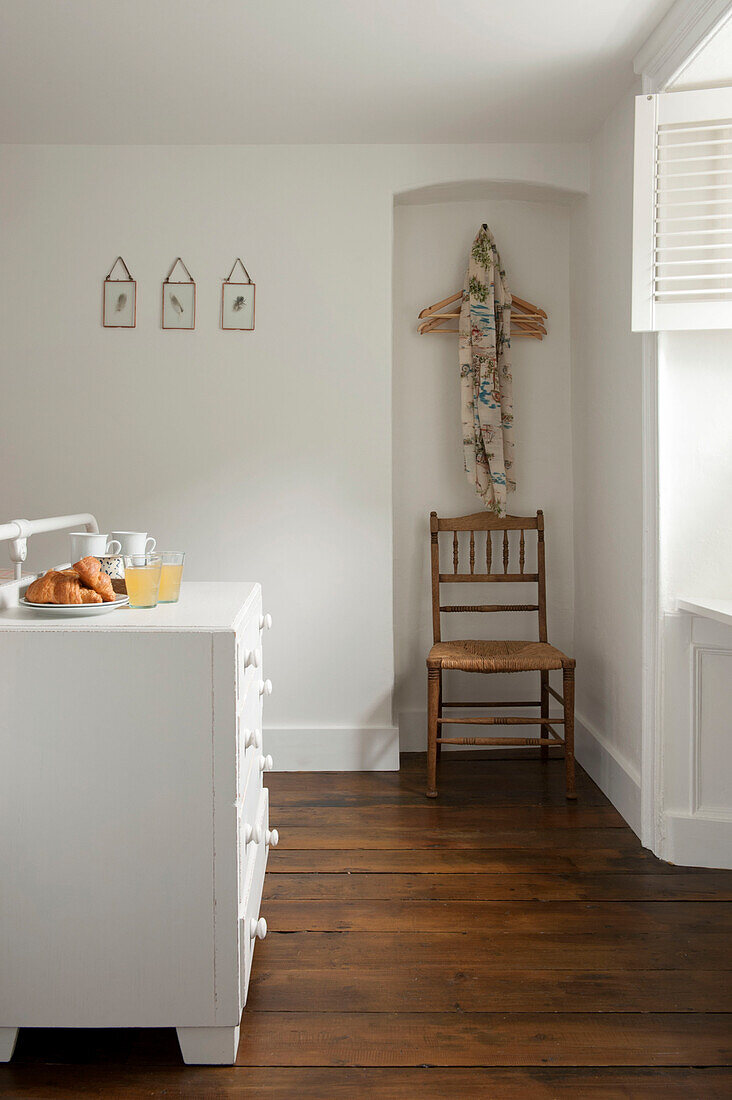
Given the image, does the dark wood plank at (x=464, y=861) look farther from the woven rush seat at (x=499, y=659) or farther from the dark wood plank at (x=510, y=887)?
the woven rush seat at (x=499, y=659)

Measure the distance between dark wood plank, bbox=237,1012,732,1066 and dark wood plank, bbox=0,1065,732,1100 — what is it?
0.03m

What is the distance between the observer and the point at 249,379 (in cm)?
335

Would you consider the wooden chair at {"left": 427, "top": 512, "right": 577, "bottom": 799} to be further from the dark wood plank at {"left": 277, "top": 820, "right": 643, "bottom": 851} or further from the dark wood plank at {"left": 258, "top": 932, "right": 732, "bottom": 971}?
the dark wood plank at {"left": 258, "top": 932, "right": 732, "bottom": 971}

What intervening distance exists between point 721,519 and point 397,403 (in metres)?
1.54

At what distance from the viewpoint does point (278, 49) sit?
2.56 m

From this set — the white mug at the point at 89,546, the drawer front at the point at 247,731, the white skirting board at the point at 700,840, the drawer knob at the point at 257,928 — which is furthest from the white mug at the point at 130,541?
the white skirting board at the point at 700,840

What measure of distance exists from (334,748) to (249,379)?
59.2 inches

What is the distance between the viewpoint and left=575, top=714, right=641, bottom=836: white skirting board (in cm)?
273

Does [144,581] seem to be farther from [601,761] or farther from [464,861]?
[601,761]

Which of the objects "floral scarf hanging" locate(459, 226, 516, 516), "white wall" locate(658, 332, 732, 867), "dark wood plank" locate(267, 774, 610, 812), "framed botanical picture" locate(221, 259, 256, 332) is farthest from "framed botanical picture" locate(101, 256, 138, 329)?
"white wall" locate(658, 332, 732, 867)

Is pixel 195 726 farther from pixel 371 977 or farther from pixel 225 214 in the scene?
pixel 225 214

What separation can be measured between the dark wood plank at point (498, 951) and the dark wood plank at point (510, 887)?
191 millimetres

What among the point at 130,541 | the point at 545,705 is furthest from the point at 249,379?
the point at 545,705

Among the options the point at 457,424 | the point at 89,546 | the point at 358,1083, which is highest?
the point at 457,424
